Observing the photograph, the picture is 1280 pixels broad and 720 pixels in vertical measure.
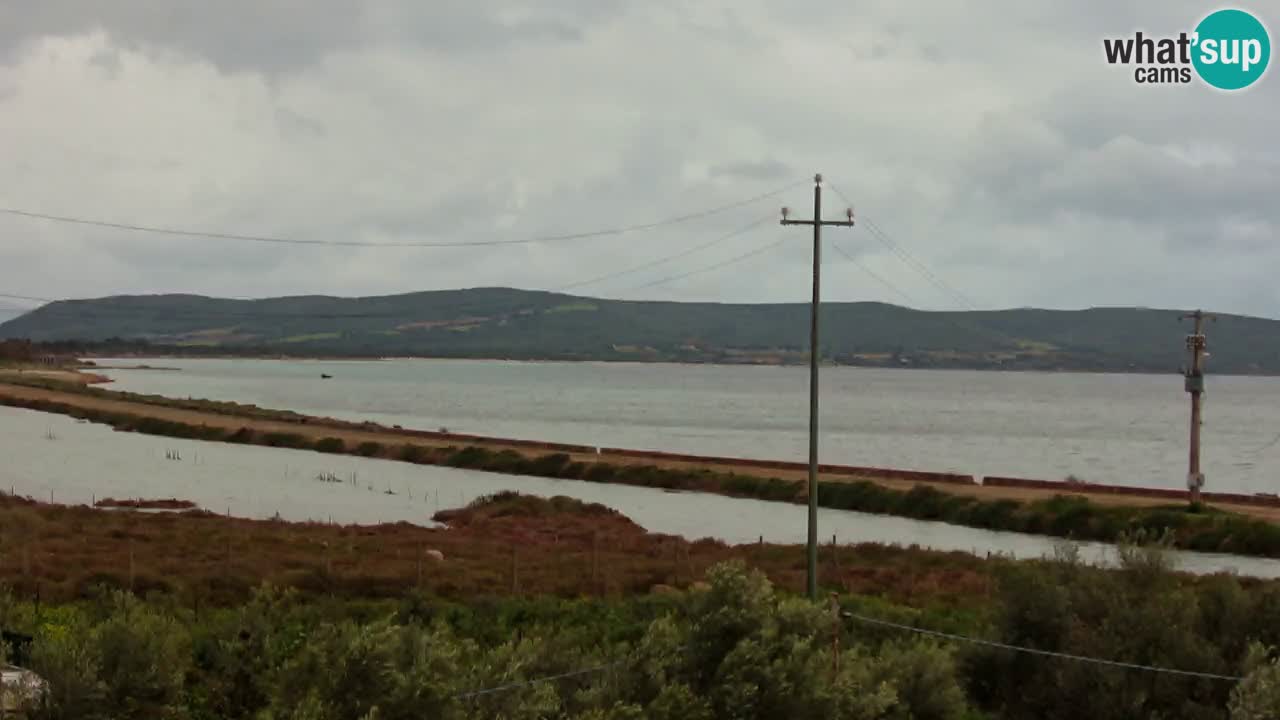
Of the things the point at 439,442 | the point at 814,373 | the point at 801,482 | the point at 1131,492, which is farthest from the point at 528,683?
the point at 439,442

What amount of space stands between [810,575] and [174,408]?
125625 millimetres

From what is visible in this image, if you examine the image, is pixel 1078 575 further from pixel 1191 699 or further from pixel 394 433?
pixel 394 433

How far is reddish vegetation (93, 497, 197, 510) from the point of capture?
5959cm

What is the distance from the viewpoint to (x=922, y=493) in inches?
2744

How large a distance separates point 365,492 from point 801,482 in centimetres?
2643

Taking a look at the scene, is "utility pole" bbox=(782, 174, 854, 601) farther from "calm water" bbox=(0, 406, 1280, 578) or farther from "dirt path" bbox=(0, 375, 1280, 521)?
"dirt path" bbox=(0, 375, 1280, 521)

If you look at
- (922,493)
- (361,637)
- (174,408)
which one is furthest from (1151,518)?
(174,408)

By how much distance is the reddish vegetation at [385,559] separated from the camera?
115ft

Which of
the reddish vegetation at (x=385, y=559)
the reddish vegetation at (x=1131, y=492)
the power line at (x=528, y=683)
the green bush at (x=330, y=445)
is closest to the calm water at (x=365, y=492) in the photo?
the green bush at (x=330, y=445)

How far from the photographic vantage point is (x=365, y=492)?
2923 inches

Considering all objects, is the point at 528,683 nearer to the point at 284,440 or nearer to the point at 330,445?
the point at 330,445

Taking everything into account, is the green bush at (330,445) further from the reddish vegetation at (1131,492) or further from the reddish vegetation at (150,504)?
the reddish vegetation at (1131,492)

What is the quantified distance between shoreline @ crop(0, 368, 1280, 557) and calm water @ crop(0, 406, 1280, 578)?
159 centimetres

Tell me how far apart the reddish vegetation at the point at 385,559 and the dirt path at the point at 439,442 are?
2416cm
